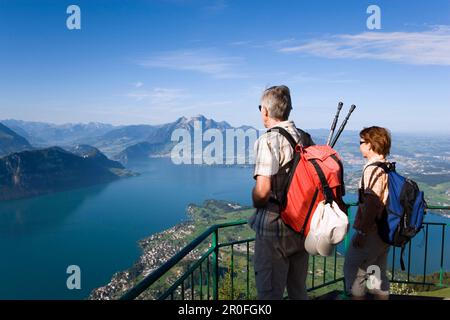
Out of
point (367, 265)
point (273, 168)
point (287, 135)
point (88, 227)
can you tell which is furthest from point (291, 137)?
point (88, 227)

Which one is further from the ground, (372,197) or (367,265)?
(372,197)

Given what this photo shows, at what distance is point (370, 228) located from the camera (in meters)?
2.74

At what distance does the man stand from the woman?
768 mm

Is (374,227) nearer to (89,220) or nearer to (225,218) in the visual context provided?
(225,218)

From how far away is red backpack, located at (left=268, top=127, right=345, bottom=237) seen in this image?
2098mm

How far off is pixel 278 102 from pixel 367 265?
1.64 meters

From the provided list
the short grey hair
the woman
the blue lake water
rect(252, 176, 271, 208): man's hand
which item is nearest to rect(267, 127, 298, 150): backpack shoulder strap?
the short grey hair

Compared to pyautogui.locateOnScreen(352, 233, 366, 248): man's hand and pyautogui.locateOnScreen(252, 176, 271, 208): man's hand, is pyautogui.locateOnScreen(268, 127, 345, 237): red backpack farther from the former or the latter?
pyautogui.locateOnScreen(352, 233, 366, 248): man's hand

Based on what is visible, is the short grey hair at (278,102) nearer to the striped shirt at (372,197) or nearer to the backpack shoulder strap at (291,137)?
the backpack shoulder strap at (291,137)

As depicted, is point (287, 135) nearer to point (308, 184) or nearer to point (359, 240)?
point (308, 184)

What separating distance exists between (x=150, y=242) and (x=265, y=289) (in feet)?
222

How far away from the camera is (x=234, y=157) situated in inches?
7052

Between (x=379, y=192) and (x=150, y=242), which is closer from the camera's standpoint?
(x=379, y=192)
